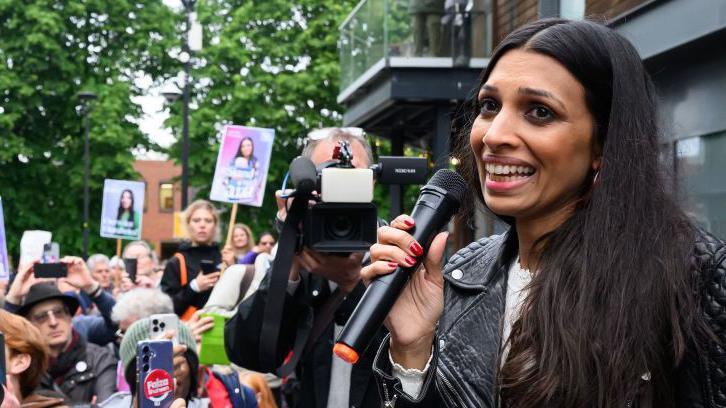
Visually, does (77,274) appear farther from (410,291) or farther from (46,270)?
(410,291)

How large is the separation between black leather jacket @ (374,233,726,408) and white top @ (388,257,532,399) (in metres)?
0.02

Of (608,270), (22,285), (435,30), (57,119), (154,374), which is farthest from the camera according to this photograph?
(57,119)

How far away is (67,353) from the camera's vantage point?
6.90 meters

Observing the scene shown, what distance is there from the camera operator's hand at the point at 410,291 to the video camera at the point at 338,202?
116cm

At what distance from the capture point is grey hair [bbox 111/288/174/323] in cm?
711

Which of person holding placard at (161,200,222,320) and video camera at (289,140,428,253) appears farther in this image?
person holding placard at (161,200,222,320)

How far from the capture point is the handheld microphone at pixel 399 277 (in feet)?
7.26

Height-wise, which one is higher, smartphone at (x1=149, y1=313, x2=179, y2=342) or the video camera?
the video camera

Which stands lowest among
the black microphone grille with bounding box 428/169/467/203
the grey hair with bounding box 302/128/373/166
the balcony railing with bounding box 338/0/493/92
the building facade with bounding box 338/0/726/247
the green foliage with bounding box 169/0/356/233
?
the black microphone grille with bounding box 428/169/467/203

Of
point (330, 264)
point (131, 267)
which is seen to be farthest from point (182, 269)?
point (330, 264)

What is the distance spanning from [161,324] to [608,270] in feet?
8.46

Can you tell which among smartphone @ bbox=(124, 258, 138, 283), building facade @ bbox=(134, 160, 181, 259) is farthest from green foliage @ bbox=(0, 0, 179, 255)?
building facade @ bbox=(134, 160, 181, 259)

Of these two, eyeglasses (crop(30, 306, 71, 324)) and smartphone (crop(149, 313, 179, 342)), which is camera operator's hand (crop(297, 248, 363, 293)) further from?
eyeglasses (crop(30, 306, 71, 324))

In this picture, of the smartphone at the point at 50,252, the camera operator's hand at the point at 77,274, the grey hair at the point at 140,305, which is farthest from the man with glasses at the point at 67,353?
the camera operator's hand at the point at 77,274
